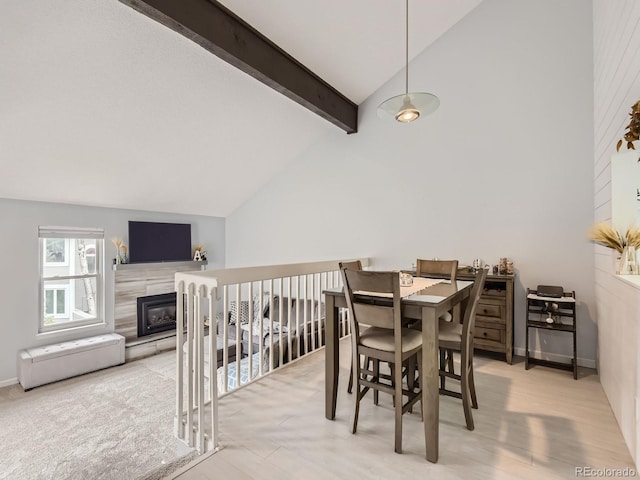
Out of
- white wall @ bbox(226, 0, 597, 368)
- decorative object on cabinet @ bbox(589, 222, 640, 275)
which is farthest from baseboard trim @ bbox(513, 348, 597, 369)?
decorative object on cabinet @ bbox(589, 222, 640, 275)

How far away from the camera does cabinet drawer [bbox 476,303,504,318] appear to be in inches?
132

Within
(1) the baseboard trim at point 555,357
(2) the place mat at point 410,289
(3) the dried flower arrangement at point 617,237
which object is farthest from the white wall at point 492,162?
(2) the place mat at point 410,289

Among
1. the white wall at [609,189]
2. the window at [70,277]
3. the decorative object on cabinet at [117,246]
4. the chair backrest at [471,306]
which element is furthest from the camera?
the decorative object on cabinet at [117,246]

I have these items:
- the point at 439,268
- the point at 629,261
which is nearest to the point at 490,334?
the point at 439,268

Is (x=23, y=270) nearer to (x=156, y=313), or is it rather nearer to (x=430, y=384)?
(x=156, y=313)

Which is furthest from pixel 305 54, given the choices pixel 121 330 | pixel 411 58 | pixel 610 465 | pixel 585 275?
pixel 121 330

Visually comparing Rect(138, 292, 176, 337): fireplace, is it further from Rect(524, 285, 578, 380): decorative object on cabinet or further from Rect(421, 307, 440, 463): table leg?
Rect(524, 285, 578, 380): decorative object on cabinet

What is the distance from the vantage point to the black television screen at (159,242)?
198 inches

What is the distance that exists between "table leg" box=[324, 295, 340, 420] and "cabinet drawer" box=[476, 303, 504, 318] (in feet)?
6.56

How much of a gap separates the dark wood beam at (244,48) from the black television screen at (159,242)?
127 inches

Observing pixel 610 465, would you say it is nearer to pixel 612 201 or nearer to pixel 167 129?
pixel 612 201

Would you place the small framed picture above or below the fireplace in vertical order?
above

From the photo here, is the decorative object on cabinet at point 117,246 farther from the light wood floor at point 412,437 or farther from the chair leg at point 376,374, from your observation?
the chair leg at point 376,374

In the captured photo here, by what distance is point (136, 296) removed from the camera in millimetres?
5094
